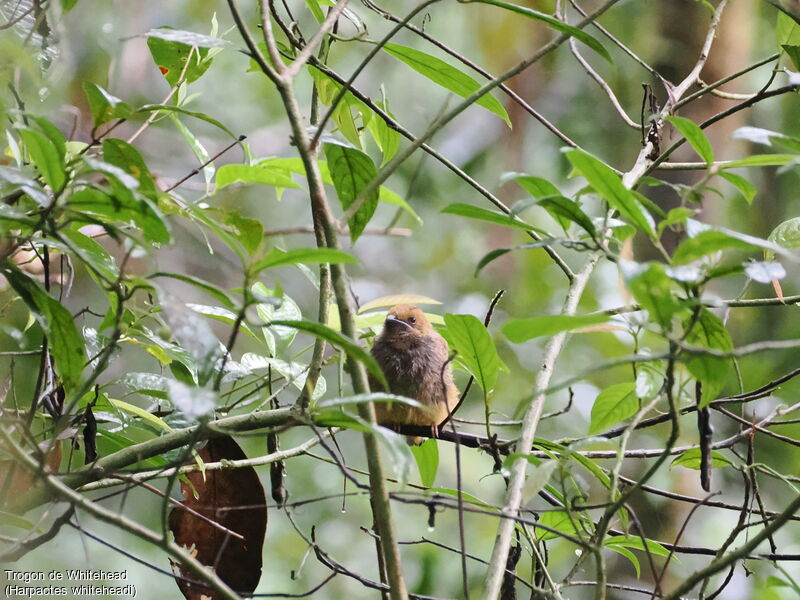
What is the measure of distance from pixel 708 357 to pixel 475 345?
51 cm

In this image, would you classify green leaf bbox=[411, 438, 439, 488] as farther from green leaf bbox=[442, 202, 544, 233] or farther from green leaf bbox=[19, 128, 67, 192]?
green leaf bbox=[19, 128, 67, 192]

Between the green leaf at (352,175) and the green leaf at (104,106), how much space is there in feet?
1.17

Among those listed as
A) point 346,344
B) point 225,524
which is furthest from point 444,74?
point 225,524

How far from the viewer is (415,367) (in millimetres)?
3270

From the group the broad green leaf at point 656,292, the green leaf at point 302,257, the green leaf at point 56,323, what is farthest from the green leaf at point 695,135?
the green leaf at point 56,323

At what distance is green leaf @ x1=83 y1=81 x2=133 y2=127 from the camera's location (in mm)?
1460

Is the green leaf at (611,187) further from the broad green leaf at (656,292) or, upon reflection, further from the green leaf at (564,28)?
the green leaf at (564,28)

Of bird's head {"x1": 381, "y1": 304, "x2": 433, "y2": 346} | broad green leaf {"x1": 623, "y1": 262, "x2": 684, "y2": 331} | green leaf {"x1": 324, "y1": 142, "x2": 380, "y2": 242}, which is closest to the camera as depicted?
broad green leaf {"x1": 623, "y1": 262, "x2": 684, "y2": 331}

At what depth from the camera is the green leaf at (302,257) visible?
109 centimetres

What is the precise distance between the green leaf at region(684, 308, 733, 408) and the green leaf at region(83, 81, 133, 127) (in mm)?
999

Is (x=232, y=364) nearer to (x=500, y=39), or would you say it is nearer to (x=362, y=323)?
(x=362, y=323)

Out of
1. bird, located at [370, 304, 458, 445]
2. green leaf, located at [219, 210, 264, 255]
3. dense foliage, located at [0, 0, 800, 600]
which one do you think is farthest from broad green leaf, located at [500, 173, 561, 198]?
bird, located at [370, 304, 458, 445]

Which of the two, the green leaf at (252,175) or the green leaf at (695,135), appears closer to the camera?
the green leaf at (695,135)

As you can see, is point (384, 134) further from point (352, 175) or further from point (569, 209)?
point (569, 209)
